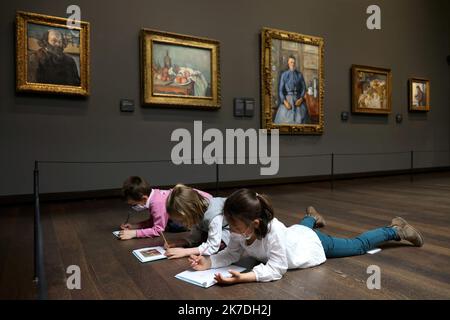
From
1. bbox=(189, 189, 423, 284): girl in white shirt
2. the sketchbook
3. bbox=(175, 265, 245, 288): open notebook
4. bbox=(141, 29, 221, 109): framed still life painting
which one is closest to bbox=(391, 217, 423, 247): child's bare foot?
bbox=(189, 189, 423, 284): girl in white shirt

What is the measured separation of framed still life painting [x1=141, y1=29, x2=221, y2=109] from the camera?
27.1 feet

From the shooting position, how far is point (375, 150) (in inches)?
492

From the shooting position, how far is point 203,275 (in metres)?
3.06

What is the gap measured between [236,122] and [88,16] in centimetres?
426

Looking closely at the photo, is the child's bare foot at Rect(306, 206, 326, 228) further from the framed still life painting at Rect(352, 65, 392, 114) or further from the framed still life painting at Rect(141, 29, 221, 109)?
the framed still life painting at Rect(352, 65, 392, 114)

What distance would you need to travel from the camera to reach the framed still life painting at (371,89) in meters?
11.7

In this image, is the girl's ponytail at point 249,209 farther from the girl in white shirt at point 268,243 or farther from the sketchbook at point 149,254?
the sketchbook at point 149,254

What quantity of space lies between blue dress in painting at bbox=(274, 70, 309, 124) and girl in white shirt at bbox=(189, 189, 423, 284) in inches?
261

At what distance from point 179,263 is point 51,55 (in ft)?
19.1

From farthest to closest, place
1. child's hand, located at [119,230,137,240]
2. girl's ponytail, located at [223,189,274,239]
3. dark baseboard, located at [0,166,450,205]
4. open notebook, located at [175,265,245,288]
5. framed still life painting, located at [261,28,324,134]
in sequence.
A: 1. framed still life painting, located at [261,28,324,134]
2. dark baseboard, located at [0,166,450,205]
3. child's hand, located at [119,230,137,240]
4. open notebook, located at [175,265,245,288]
5. girl's ponytail, located at [223,189,274,239]

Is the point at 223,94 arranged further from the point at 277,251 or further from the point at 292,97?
the point at 277,251

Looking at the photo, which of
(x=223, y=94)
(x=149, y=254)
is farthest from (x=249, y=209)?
(x=223, y=94)

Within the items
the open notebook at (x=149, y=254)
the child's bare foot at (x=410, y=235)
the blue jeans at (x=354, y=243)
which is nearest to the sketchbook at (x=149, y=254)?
the open notebook at (x=149, y=254)

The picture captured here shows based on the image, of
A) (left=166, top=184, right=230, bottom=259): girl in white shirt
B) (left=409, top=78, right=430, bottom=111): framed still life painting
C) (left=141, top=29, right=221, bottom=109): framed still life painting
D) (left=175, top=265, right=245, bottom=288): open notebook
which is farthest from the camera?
(left=409, top=78, right=430, bottom=111): framed still life painting
